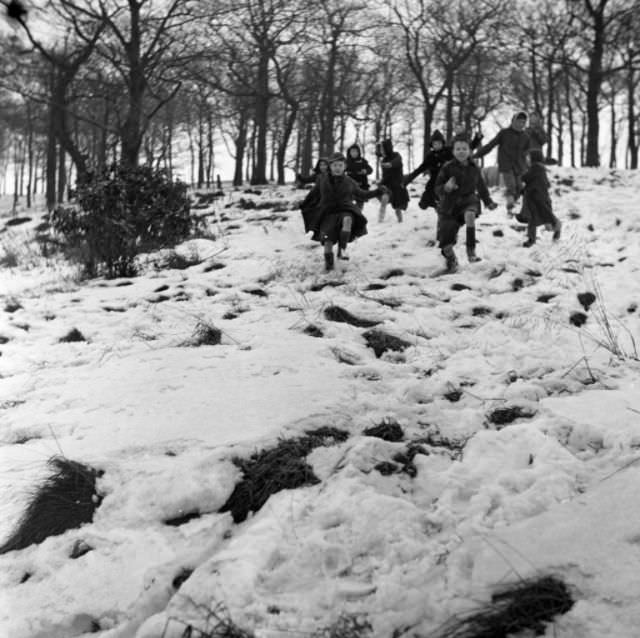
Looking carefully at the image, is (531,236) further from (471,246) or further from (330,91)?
(330,91)

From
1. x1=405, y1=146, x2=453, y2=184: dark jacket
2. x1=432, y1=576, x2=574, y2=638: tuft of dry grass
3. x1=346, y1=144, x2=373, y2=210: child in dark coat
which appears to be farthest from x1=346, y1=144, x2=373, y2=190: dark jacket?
x1=432, y1=576, x2=574, y2=638: tuft of dry grass

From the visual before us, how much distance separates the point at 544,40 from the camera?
57.4 feet

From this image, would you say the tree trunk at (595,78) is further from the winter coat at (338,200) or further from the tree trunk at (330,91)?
the winter coat at (338,200)

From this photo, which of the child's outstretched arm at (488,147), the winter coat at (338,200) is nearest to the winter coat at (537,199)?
the child's outstretched arm at (488,147)

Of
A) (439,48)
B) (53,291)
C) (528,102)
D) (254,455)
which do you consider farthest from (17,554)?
(528,102)

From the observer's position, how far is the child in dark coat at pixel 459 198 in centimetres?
609

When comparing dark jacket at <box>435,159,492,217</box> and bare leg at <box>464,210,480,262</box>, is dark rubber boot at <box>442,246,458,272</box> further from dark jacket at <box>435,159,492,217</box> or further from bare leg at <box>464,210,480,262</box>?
dark jacket at <box>435,159,492,217</box>

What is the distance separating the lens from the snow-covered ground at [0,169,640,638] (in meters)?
1.53

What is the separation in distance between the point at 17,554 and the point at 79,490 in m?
0.33

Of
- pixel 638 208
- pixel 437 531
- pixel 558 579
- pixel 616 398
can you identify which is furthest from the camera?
pixel 638 208

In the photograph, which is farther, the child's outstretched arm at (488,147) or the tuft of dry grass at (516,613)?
the child's outstretched arm at (488,147)

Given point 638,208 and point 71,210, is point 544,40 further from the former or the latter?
point 71,210

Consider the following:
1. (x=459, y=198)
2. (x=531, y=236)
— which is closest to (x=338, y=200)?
(x=459, y=198)

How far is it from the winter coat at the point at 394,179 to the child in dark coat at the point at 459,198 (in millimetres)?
2401
